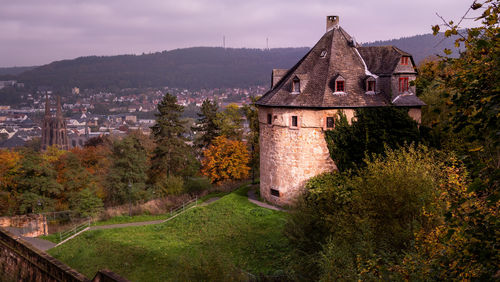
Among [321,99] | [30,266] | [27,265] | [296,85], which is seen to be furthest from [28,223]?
[321,99]

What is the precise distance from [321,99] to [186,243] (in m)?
11.2

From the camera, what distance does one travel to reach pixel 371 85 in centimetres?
2166

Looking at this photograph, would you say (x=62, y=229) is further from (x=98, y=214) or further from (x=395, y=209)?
(x=395, y=209)

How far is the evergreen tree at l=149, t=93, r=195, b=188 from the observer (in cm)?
4097

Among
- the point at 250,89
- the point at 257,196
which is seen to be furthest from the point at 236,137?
the point at 250,89

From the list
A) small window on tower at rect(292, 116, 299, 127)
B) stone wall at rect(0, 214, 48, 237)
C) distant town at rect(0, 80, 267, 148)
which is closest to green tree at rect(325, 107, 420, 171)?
small window on tower at rect(292, 116, 299, 127)

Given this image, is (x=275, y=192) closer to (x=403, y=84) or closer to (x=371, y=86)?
(x=371, y=86)

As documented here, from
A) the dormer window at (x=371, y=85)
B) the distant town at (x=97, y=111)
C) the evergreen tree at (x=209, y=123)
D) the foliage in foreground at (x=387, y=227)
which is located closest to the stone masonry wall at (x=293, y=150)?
the dormer window at (x=371, y=85)

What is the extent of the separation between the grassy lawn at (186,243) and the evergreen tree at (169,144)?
51.1 ft

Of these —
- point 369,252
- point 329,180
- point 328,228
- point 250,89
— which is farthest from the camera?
point 250,89

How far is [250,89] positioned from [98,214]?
16090 centimetres

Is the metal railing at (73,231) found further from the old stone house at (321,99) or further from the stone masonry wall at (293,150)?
the stone masonry wall at (293,150)

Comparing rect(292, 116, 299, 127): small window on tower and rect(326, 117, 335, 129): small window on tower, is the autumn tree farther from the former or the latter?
rect(326, 117, 335, 129): small window on tower

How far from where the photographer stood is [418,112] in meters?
21.5
